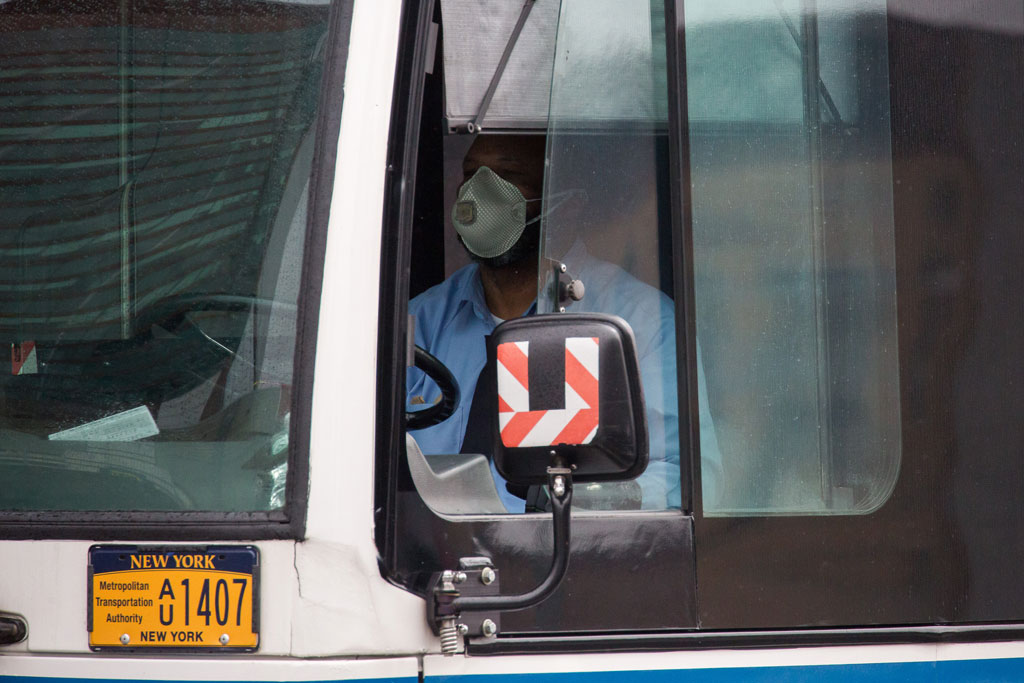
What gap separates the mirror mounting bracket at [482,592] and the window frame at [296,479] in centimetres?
22

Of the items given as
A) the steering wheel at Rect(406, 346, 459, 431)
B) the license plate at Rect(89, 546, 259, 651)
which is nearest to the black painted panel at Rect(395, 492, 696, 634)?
the license plate at Rect(89, 546, 259, 651)

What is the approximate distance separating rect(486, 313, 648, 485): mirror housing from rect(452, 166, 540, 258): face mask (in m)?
0.76

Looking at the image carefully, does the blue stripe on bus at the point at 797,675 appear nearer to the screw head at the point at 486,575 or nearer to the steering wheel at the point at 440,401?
the screw head at the point at 486,575

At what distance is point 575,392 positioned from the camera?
132 cm

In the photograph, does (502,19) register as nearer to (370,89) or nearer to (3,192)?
(370,89)

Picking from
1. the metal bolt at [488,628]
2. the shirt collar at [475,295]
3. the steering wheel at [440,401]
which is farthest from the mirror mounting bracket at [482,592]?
the shirt collar at [475,295]

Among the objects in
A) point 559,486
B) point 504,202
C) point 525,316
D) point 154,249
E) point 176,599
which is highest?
point 504,202

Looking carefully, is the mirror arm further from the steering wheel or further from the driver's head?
the driver's head

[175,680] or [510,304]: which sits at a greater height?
[510,304]

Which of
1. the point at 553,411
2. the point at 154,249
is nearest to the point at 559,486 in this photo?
the point at 553,411

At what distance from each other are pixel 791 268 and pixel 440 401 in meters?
0.82

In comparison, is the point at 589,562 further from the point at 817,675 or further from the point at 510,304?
the point at 510,304

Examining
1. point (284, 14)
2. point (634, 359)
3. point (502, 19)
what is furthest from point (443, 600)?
point (502, 19)

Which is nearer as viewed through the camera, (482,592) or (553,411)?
(553,411)
